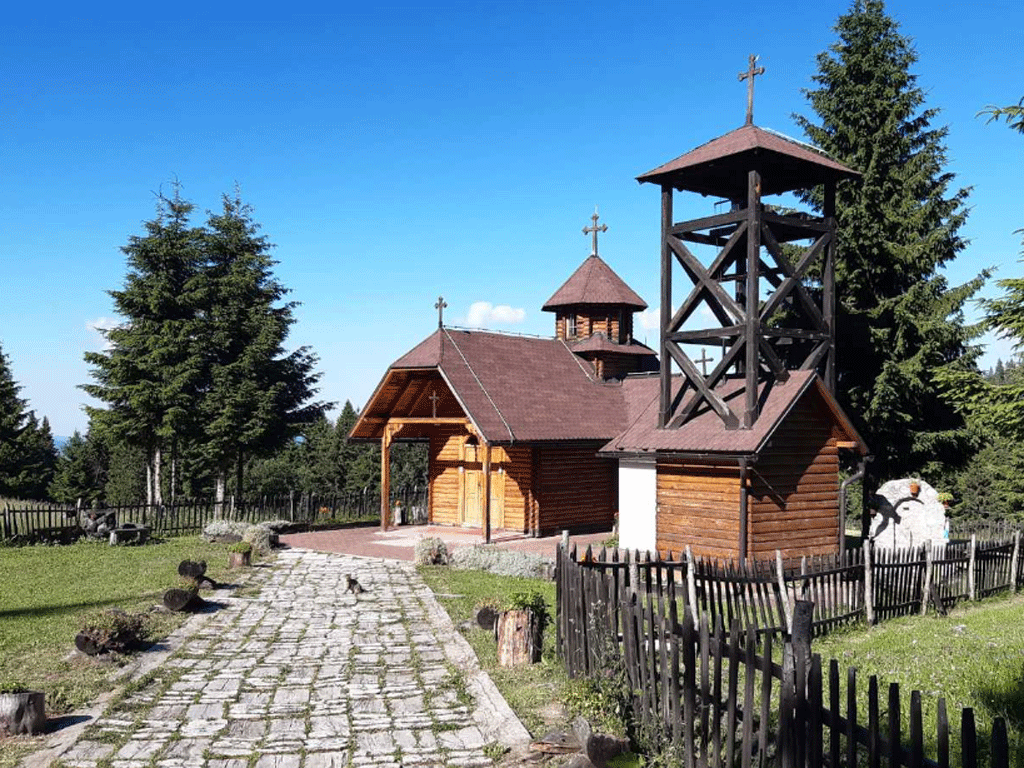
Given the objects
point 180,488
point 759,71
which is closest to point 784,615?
point 759,71

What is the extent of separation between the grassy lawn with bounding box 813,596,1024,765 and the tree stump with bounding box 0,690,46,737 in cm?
823

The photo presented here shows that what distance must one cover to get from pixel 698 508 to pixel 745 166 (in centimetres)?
818

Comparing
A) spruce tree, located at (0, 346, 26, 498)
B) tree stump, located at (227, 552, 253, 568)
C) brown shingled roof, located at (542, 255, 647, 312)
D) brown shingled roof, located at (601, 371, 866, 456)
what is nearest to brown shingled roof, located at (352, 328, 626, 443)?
brown shingled roof, located at (542, 255, 647, 312)

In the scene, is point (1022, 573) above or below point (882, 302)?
below

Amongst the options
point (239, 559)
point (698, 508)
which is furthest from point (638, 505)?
point (239, 559)

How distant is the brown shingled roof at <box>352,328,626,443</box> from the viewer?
2170 centimetres

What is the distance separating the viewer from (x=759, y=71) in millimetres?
18328

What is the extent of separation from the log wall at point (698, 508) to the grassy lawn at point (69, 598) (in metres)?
9.82

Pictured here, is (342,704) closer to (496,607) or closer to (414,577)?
(496,607)

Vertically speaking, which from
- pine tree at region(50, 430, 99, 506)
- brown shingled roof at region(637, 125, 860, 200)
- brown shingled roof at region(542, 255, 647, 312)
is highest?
brown shingled roof at region(637, 125, 860, 200)

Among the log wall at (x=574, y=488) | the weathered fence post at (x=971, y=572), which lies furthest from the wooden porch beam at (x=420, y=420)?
the weathered fence post at (x=971, y=572)

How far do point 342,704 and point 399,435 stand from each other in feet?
57.4

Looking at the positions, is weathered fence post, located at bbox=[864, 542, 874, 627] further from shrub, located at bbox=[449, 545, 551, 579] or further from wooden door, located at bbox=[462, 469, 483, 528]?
wooden door, located at bbox=[462, 469, 483, 528]

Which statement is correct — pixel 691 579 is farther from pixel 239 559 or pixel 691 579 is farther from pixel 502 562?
pixel 239 559
